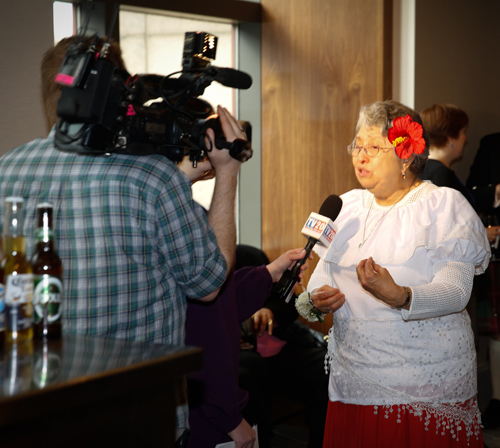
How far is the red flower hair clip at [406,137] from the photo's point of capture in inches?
73.7

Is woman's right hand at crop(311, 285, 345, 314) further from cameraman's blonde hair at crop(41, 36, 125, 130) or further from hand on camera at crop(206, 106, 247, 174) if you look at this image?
cameraman's blonde hair at crop(41, 36, 125, 130)

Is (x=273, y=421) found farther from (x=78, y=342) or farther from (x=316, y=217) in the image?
(x=78, y=342)

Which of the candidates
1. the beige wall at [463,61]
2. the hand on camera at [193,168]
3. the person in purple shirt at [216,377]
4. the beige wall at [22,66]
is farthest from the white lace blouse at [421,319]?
the beige wall at [463,61]

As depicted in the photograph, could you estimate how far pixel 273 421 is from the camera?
3314 mm

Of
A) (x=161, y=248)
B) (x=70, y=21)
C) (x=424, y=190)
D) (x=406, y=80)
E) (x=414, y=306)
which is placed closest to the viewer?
(x=161, y=248)

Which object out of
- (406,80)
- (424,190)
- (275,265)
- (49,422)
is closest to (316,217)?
(275,265)

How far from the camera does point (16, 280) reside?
98 cm

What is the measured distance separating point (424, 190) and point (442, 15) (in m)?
2.11

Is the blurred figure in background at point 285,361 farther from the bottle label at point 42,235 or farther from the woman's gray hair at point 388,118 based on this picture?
the bottle label at point 42,235

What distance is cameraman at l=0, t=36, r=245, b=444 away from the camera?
114 cm

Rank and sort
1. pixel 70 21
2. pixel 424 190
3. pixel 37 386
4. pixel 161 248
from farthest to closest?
pixel 70 21
pixel 424 190
pixel 161 248
pixel 37 386

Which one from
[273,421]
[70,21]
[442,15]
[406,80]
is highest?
[442,15]

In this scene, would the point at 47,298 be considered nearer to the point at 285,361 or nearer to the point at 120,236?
the point at 120,236

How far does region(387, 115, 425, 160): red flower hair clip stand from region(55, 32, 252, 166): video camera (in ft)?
2.47
